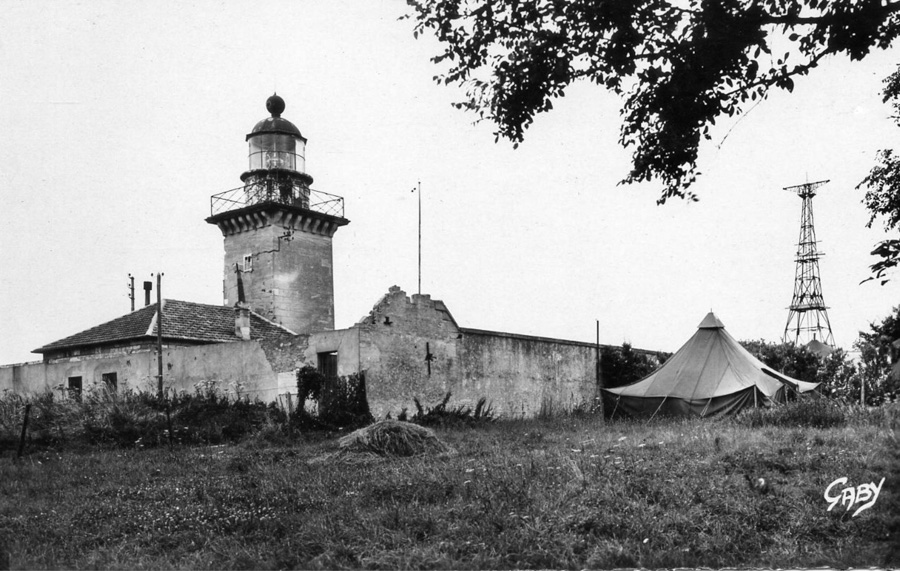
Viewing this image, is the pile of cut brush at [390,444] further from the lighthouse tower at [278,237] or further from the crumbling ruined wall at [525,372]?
the lighthouse tower at [278,237]

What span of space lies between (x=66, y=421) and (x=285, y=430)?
178 inches

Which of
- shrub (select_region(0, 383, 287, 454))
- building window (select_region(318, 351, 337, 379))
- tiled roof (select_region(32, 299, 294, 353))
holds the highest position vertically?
tiled roof (select_region(32, 299, 294, 353))

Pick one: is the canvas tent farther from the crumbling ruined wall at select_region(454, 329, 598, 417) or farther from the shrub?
the shrub

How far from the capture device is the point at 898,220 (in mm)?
10406

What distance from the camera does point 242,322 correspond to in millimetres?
28594

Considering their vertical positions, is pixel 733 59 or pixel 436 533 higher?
pixel 733 59

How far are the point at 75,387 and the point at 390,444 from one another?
56.1ft

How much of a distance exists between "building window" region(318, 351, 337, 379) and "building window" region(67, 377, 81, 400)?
707 centimetres

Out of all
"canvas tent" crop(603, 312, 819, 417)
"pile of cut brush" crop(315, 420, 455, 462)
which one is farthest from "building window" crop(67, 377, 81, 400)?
"canvas tent" crop(603, 312, 819, 417)

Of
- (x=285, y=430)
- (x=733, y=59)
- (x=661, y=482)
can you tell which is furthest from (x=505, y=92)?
(x=285, y=430)

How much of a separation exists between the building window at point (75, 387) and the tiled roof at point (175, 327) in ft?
4.09

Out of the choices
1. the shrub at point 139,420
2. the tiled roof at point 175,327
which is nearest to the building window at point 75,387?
the tiled roof at point 175,327

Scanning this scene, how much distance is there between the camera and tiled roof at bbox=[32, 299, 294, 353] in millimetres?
26891

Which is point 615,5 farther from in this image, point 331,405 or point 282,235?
point 282,235
